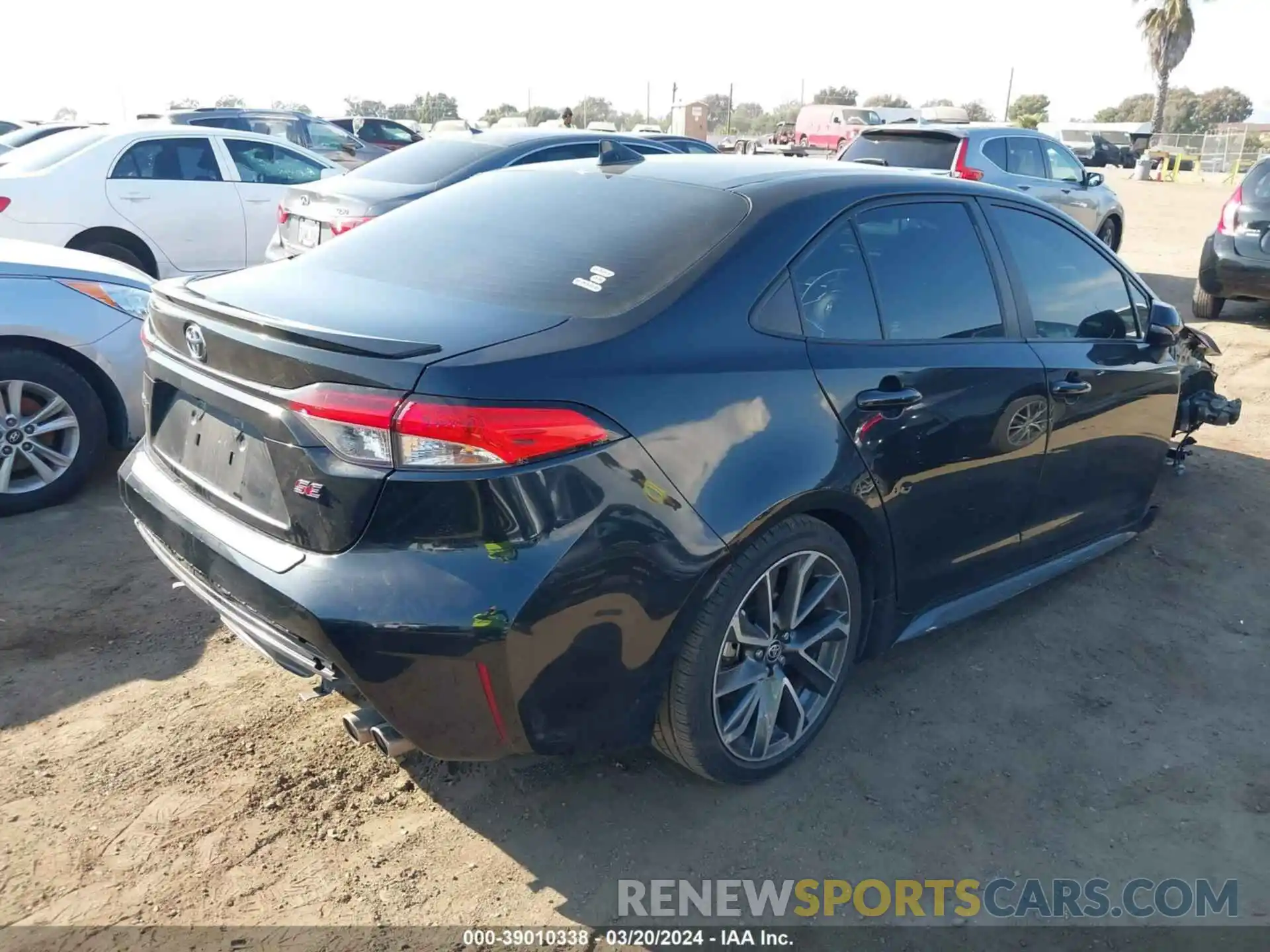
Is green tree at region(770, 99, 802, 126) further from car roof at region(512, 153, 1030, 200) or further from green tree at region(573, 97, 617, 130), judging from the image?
car roof at region(512, 153, 1030, 200)

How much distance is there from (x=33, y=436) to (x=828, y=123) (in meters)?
33.2

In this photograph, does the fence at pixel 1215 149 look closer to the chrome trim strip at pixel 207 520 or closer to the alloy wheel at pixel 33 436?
the alloy wheel at pixel 33 436

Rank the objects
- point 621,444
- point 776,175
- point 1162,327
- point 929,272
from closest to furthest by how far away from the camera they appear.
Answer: point 621,444, point 776,175, point 929,272, point 1162,327

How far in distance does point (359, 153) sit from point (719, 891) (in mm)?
18120

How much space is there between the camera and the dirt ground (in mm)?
2541

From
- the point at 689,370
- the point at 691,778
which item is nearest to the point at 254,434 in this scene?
the point at 689,370

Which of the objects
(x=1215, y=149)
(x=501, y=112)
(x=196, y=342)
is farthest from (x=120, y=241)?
(x=501, y=112)

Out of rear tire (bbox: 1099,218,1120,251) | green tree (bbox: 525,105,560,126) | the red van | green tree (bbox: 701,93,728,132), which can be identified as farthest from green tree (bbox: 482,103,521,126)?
rear tire (bbox: 1099,218,1120,251)

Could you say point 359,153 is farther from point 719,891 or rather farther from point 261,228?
point 719,891

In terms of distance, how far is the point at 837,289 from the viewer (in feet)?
9.73

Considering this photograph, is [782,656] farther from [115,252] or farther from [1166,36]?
[1166,36]

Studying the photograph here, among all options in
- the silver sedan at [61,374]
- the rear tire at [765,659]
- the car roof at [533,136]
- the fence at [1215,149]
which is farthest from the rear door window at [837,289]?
the fence at [1215,149]

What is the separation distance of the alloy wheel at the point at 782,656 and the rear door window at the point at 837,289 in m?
0.66

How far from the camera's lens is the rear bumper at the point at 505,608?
2211 mm
